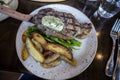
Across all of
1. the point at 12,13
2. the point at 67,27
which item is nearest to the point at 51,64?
the point at 67,27

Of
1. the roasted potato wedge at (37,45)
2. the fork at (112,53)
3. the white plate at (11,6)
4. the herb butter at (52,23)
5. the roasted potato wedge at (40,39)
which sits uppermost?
the white plate at (11,6)

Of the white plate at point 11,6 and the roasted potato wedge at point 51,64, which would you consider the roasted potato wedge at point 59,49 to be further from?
the white plate at point 11,6

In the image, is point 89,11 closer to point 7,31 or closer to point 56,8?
point 56,8

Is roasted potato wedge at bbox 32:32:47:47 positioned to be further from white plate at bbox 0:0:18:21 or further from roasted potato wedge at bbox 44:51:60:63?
white plate at bbox 0:0:18:21

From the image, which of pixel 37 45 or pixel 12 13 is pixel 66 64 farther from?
pixel 12 13

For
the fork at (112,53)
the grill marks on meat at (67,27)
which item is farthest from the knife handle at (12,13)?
the fork at (112,53)

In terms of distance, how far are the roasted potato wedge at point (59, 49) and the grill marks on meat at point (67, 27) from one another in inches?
2.0

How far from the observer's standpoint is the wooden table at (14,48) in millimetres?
757

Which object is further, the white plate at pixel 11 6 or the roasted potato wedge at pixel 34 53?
the white plate at pixel 11 6

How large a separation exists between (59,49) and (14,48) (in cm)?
20

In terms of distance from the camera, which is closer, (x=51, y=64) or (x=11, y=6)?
(x=51, y=64)

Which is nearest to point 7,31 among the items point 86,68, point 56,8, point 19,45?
point 19,45

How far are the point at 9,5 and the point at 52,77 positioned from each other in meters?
0.38

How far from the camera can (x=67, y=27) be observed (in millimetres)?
770
